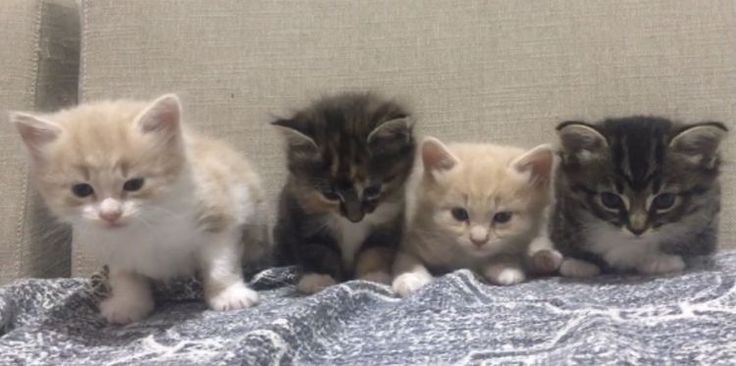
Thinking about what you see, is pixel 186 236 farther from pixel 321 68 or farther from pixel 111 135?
pixel 321 68

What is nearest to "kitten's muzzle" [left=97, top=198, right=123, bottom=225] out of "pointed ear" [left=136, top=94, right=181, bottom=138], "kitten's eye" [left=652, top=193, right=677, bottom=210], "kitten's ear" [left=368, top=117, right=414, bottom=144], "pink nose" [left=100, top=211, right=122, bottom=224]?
"pink nose" [left=100, top=211, right=122, bottom=224]

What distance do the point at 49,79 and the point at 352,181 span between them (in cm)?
80

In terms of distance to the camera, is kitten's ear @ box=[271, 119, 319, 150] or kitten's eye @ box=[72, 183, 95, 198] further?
kitten's ear @ box=[271, 119, 319, 150]

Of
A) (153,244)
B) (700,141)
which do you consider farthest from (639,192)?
(153,244)

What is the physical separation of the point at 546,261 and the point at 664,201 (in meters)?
0.26

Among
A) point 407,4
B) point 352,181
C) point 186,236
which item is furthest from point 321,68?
point 186,236

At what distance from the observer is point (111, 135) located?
118 cm

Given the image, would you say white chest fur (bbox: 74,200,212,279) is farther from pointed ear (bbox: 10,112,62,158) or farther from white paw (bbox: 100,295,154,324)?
pointed ear (bbox: 10,112,62,158)

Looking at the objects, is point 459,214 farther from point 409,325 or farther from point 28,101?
point 28,101

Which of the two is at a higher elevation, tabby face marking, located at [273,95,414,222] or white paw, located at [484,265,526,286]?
tabby face marking, located at [273,95,414,222]

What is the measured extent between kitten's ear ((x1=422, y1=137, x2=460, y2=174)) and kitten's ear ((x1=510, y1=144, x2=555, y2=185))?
0.40 ft

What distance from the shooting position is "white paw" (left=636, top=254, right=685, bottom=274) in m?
1.37

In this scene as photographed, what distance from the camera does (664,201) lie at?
1.36 metres

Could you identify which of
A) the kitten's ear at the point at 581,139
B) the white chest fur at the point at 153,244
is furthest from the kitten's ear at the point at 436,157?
the white chest fur at the point at 153,244
